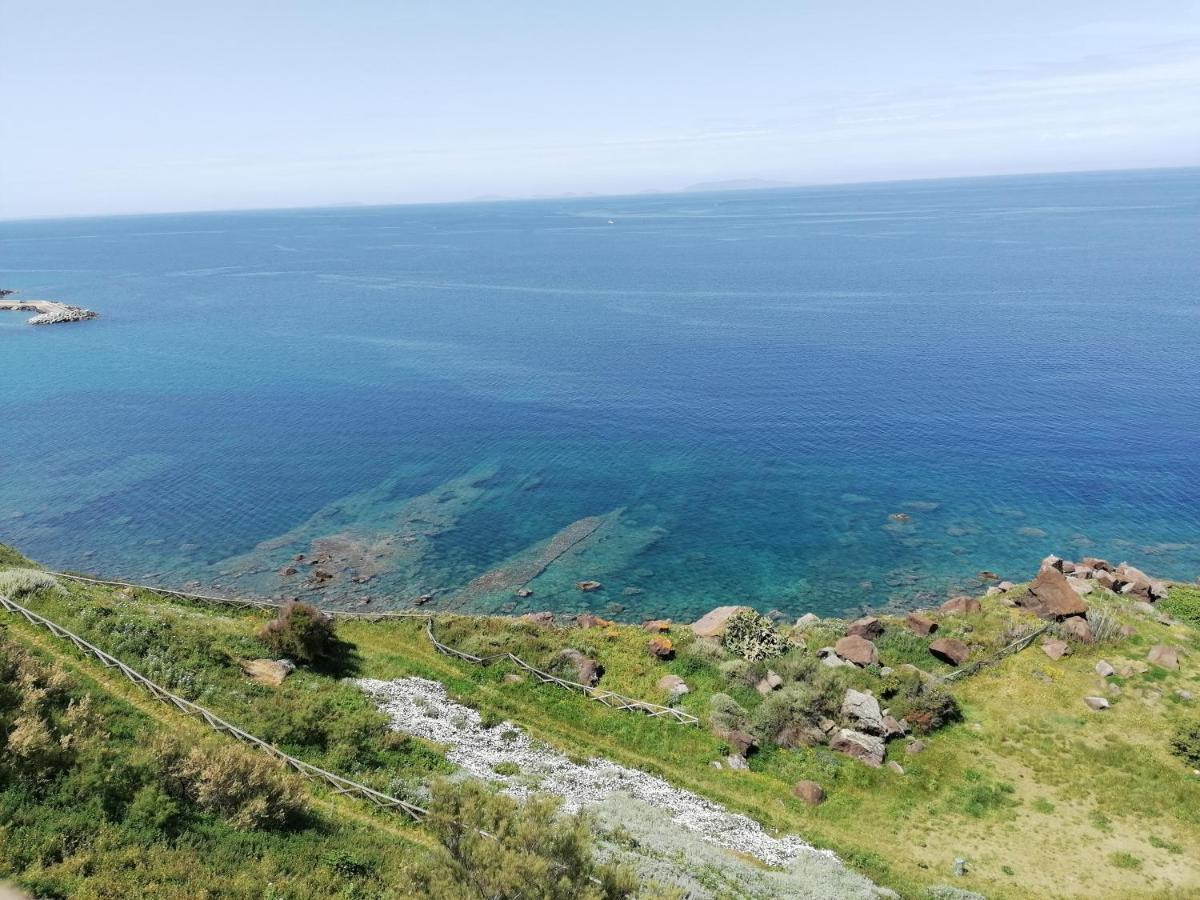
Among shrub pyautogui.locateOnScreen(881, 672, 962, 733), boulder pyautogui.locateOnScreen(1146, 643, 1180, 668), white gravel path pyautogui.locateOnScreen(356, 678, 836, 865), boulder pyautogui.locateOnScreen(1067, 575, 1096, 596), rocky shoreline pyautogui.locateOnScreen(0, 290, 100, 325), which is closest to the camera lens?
white gravel path pyautogui.locateOnScreen(356, 678, 836, 865)

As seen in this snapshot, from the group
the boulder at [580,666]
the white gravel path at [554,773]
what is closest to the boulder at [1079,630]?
the white gravel path at [554,773]

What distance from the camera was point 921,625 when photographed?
4400 centimetres

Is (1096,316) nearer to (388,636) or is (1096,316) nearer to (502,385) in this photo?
(502,385)

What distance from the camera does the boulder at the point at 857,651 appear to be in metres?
39.9

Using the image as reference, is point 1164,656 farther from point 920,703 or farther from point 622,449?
point 622,449

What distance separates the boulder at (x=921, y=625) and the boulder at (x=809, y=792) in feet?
52.6

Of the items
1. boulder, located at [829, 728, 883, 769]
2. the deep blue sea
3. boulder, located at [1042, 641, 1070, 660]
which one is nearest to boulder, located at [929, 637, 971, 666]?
boulder, located at [1042, 641, 1070, 660]

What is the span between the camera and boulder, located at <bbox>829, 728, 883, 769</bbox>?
33.1 metres

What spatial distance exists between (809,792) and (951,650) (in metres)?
15.0

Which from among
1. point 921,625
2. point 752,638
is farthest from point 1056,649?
point 752,638

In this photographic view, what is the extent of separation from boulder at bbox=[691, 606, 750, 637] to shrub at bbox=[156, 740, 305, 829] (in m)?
27.5

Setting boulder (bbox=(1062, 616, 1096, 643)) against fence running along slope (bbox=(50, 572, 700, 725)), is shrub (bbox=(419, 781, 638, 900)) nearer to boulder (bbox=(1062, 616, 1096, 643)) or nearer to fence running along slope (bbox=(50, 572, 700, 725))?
fence running along slope (bbox=(50, 572, 700, 725))

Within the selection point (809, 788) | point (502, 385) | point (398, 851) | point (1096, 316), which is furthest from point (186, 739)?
point (1096, 316)

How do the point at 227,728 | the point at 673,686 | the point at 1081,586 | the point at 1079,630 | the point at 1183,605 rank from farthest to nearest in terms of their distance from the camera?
the point at 1081,586, the point at 1183,605, the point at 1079,630, the point at 673,686, the point at 227,728
